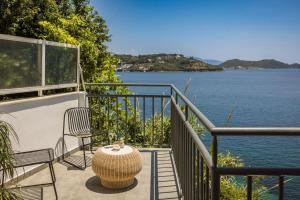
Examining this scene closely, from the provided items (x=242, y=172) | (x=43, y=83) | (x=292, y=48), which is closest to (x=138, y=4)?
(x=43, y=83)

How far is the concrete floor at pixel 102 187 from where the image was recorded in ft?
11.6

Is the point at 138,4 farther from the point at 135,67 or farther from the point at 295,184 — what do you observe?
the point at 295,184

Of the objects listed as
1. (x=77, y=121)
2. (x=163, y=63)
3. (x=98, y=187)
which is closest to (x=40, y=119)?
(x=77, y=121)

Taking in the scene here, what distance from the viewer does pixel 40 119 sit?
436 centimetres

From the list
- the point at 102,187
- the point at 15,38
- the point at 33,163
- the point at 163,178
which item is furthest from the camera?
the point at 163,178

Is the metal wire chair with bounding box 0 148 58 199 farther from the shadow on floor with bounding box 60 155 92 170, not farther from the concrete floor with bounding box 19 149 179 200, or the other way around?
the shadow on floor with bounding box 60 155 92 170

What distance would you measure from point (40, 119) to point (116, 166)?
145 cm

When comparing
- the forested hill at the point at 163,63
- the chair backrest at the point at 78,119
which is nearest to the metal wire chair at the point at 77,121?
the chair backrest at the point at 78,119

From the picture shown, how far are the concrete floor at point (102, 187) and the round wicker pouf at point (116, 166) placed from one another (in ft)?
0.34

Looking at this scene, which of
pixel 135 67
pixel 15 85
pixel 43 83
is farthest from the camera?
pixel 135 67

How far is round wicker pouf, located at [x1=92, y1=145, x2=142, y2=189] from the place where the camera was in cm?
360

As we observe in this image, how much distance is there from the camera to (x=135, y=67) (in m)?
60.0

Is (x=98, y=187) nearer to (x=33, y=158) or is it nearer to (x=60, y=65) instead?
(x=33, y=158)

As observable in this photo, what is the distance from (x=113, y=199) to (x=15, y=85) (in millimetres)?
1926
